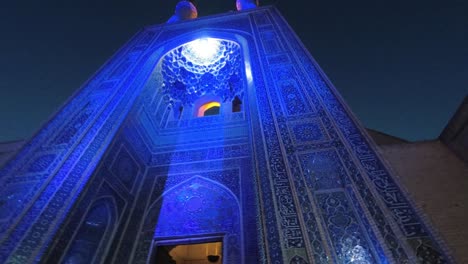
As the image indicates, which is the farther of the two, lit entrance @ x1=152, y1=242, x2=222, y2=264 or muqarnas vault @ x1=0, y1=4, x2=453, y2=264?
lit entrance @ x1=152, y1=242, x2=222, y2=264

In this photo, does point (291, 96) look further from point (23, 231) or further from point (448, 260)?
point (23, 231)

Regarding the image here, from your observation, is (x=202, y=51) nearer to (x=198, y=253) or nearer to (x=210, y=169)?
(x=210, y=169)

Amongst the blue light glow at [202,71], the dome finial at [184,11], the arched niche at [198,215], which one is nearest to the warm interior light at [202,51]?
the blue light glow at [202,71]

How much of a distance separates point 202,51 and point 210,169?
3.12 metres

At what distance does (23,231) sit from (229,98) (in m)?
4.77

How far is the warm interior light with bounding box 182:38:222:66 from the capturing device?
261 inches

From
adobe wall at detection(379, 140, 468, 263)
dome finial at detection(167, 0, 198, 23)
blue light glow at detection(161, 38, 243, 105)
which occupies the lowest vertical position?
adobe wall at detection(379, 140, 468, 263)

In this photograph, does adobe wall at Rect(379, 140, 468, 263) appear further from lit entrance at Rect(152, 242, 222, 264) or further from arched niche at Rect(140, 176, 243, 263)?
lit entrance at Rect(152, 242, 222, 264)

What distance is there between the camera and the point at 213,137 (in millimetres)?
5676

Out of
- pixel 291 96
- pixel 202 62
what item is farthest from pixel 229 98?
pixel 291 96

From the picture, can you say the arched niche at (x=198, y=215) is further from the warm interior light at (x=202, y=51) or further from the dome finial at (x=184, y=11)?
the dome finial at (x=184, y=11)

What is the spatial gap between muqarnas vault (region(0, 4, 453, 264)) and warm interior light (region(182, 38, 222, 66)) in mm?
24

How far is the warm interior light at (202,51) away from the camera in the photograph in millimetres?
6629

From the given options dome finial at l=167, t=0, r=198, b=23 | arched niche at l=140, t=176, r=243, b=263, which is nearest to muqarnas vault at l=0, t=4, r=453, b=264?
arched niche at l=140, t=176, r=243, b=263
